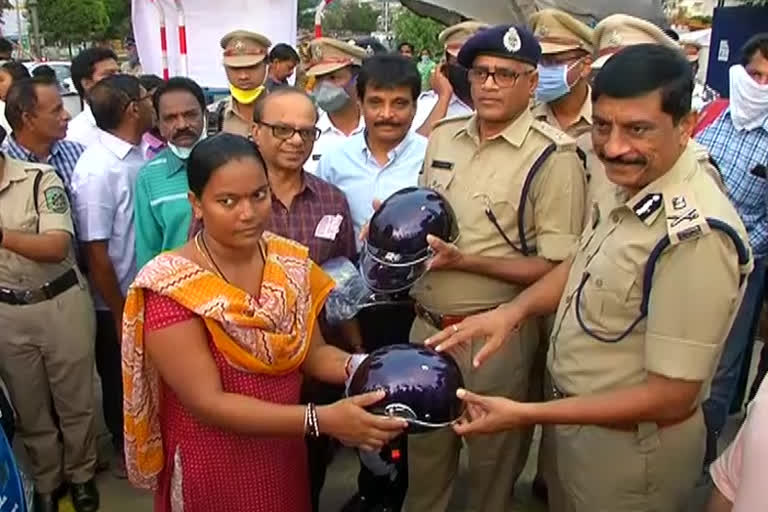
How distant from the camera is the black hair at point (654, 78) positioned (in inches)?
68.3

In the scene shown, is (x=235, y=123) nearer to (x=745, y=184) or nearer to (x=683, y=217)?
(x=745, y=184)

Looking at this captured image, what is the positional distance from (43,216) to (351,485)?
1860 millimetres

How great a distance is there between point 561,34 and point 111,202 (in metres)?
2.22

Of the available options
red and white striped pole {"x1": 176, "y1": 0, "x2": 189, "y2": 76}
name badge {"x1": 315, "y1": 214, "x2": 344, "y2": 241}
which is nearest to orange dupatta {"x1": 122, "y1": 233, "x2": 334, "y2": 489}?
name badge {"x1": 315, "y1": 214, "x2": 344, "y2": 241}

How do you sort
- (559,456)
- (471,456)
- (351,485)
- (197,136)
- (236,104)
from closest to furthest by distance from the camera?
(559,456) < (471,456) < (197,136) < (351,485) < (236,104)

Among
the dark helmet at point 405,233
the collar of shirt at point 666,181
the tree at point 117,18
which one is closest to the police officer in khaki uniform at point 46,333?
the dark helmet at point 405,233

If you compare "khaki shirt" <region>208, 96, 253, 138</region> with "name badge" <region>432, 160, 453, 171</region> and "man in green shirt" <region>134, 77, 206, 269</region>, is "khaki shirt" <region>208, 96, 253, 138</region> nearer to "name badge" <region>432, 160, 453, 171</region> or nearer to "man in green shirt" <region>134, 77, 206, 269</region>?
"man in green shirt" <region>134, 77, 206, 269</region>

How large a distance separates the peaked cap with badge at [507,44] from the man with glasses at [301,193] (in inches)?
26.8

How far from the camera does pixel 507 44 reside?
2488 millimetres

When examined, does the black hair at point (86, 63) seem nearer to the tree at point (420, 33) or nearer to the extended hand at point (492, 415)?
the extended hand at point (492, 415)

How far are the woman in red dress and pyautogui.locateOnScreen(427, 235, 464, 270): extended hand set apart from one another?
0.38 meters

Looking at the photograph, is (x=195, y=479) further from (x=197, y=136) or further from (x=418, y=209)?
(x=197, y=136)

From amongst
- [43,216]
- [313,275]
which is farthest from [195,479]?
[43,216]

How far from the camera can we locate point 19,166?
309 cm
